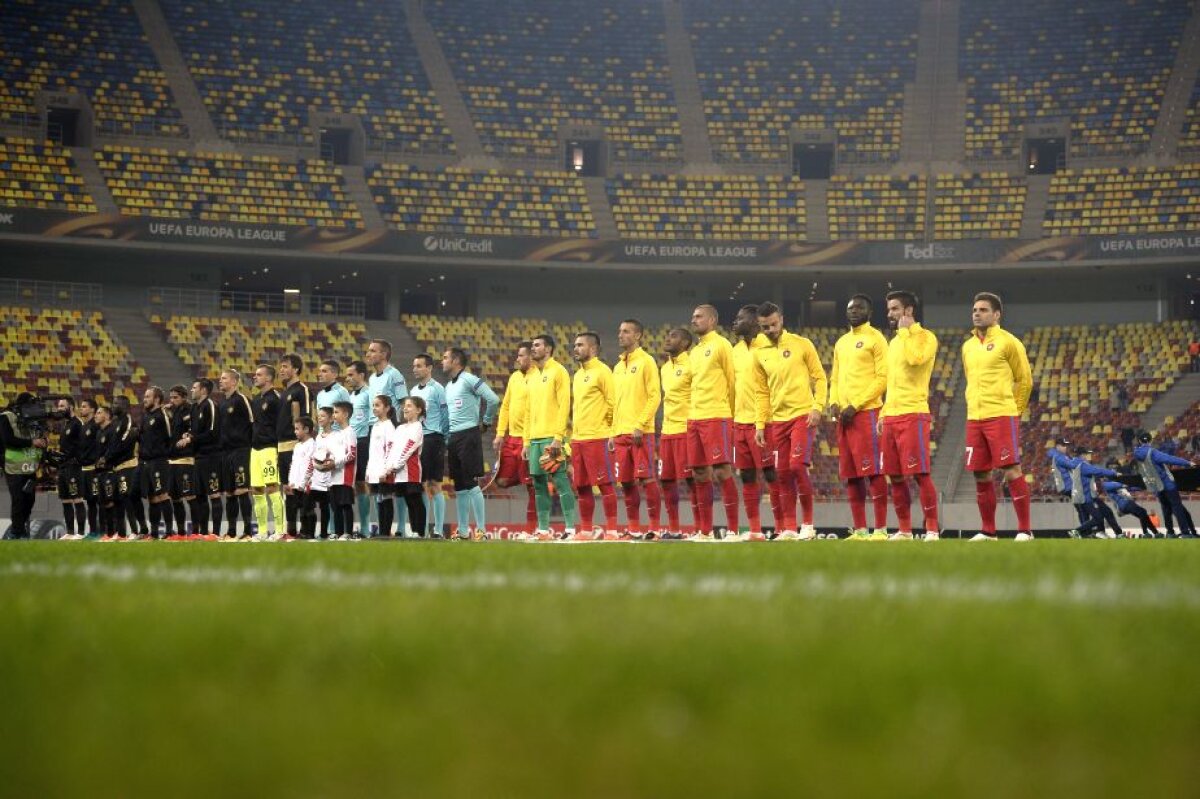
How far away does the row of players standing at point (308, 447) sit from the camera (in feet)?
50.6

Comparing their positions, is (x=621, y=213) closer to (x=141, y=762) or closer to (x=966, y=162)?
(x=966, y=162)

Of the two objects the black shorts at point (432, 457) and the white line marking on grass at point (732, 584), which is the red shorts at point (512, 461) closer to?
the black shorts at point (432, 457)

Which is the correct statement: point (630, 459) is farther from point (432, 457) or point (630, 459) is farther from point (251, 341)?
point (251, 341)

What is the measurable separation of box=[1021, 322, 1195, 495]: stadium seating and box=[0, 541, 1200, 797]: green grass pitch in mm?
29377

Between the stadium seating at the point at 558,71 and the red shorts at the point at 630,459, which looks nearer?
the red shorts at the point at 630,459

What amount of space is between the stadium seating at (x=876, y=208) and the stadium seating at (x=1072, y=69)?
8.44 ft

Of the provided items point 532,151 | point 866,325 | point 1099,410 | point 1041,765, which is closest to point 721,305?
point 532,151

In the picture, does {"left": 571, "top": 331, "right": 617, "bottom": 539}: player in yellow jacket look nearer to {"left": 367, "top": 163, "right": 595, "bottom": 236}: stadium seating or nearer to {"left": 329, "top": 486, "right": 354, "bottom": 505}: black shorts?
{"left": 329, "top": 486, "right": 354, "bottom": 505}: black shorts

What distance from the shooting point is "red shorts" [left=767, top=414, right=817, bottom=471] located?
41.4ft

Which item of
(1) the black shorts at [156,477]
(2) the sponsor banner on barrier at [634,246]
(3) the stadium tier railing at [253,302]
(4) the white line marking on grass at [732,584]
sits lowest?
(1) the black shorts at [156,477]

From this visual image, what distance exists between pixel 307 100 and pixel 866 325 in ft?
99.1

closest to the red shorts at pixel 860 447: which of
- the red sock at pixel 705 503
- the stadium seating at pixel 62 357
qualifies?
the red sock at pixel 705 503

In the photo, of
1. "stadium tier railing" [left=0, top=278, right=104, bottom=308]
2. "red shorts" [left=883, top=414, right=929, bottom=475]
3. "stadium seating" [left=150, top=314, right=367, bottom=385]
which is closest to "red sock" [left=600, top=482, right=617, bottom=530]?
"red shorts" [left=883, top=414, right=929, bottom=475]

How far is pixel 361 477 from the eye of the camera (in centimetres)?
1641
